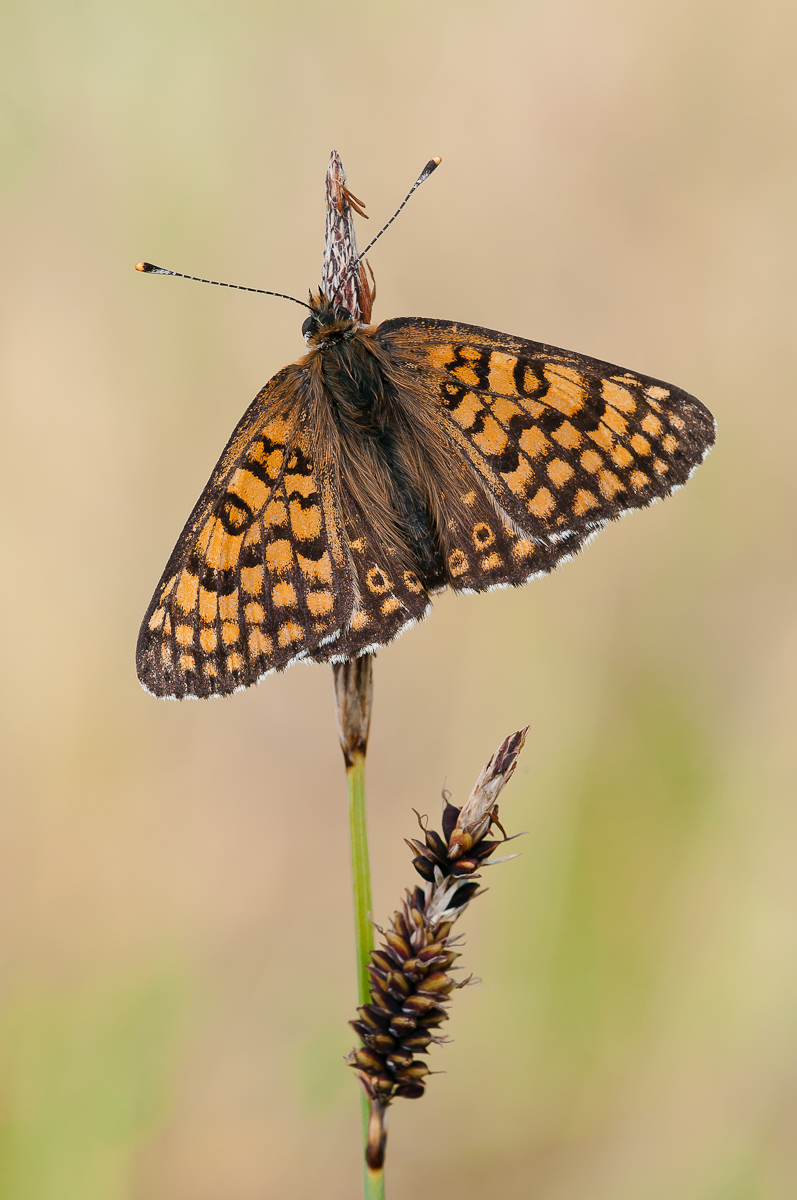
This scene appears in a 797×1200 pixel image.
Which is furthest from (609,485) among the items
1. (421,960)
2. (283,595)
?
(421,960)

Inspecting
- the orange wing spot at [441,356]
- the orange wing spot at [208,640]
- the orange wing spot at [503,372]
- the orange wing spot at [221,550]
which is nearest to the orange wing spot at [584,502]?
the orange wing spot at [503,372]

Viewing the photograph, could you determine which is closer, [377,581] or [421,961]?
[421,961]

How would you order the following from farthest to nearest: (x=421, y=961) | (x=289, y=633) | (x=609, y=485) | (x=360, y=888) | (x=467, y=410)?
1. (x=467, y=410)
2. (x=609, y=485)
3. (x=289, y=633)
4. (x=360, y=888)
5. (x=421, y=961)

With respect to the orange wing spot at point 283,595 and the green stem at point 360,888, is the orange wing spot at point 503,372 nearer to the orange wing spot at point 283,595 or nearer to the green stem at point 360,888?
the orange wing spot at point 283,595

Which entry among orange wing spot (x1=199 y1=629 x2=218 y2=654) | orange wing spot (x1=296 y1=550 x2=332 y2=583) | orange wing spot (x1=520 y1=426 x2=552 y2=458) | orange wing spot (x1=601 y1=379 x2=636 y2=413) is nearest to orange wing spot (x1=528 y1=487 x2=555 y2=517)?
orange wing spot (x1=520 y1=426 x2=552 y2=458)

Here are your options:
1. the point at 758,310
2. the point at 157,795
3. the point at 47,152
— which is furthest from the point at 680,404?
the point at 47,152

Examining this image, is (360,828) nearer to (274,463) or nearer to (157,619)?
(157,619)

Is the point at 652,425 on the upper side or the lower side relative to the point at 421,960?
upper
